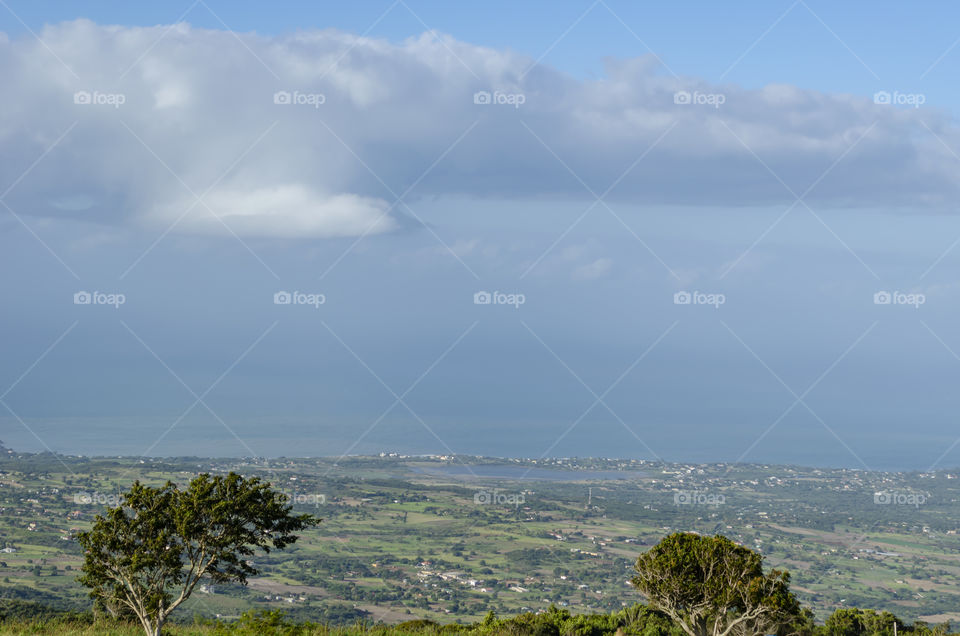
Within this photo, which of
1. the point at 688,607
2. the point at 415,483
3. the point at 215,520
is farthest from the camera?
the point at 415,483

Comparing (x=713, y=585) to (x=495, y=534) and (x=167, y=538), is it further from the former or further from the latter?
(x=495, y=534)

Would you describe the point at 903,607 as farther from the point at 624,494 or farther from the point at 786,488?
Answer: the point at 786,488

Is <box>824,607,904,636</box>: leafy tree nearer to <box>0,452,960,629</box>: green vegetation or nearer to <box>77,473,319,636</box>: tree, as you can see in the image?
<box>0,452,960,629</box>: green vegetation

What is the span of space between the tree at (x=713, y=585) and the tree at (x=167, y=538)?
916 centimetres

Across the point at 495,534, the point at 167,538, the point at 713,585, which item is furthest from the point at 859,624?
the point at 495,534

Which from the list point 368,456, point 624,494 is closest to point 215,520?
point 624,494

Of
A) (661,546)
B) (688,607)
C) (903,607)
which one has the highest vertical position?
(661,546)

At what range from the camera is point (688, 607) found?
19.9m

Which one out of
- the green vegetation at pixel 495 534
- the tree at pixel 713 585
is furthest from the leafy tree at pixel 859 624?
the tree at pixel 713 585

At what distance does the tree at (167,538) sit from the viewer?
17.2 metres

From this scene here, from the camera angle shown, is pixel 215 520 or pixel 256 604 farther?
pixel 256 604

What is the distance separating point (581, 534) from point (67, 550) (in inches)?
2261

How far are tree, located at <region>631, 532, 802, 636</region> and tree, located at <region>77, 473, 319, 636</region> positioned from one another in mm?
9158

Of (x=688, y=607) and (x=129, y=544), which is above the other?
(x=129, y=544)
